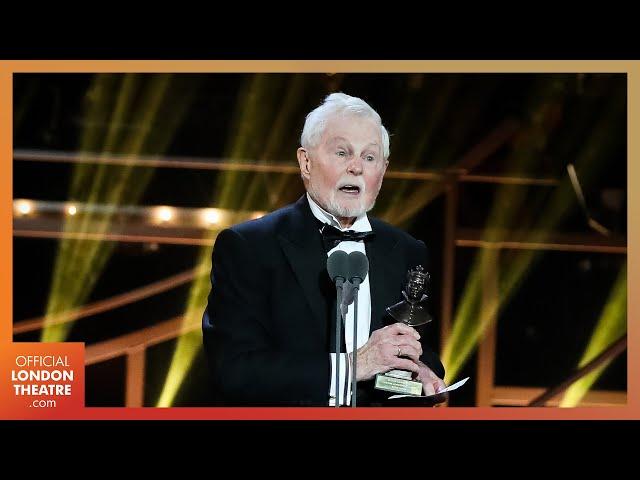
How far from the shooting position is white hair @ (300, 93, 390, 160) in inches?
187

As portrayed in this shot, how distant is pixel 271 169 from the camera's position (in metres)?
5.59

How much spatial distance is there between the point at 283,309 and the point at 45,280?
1.43 metres

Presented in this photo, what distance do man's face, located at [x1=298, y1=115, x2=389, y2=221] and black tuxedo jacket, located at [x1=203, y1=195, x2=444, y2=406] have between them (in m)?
0.12

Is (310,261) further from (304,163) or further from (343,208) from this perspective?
(304,163)

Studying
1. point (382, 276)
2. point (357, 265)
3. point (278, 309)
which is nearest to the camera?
point (357, 265)

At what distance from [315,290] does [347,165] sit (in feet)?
1.62

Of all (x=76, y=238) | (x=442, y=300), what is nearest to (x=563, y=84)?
(x=442, y=300)

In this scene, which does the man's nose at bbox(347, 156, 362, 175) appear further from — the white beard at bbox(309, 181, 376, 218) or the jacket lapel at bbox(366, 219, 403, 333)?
the jacket lapel at bbox(366, 219, 403, 333)

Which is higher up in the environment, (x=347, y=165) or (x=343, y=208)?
(x=347, y=165)
